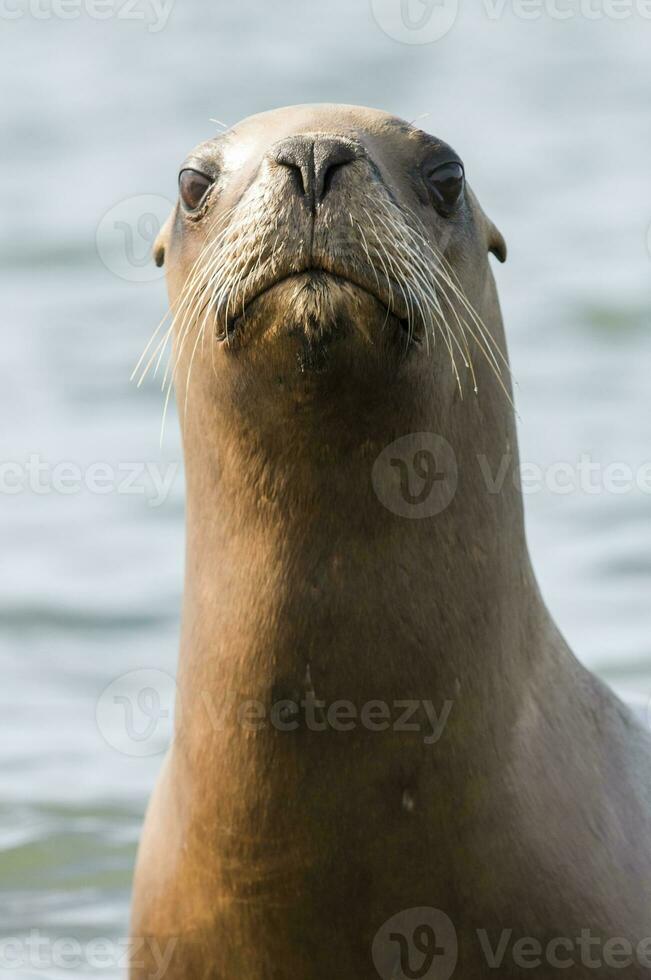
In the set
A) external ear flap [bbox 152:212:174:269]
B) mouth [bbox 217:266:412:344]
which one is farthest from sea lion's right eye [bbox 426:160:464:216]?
external ear flap [bbox 152:212:174:269]

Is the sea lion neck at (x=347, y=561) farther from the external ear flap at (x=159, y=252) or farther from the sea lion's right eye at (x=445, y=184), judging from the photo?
the external ear flap at (x=159, y=252)

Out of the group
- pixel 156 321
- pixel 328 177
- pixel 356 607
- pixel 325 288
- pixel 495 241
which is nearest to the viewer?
pixel 325 288

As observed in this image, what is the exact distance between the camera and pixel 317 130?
5.50 metres

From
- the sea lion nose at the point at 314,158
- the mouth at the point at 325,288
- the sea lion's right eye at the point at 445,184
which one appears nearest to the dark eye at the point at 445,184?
the sea lion's right eye at the point at 445,184

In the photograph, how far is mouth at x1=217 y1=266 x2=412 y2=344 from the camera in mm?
5184

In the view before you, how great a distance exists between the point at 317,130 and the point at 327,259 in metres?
0.50

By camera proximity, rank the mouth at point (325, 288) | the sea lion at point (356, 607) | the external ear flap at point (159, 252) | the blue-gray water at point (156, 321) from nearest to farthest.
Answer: the mouth at point (325, 288) < the sea lion at point (356, 607) < the external ear flap at point (159, 252) < the blue-gray water at point (156, 321)

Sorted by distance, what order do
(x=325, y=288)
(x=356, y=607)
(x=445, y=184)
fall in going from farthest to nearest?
(x=445, y=184)
(x=356, y=607)
(x=325, y=288)

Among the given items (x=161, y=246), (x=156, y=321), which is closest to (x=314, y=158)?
(x=161, y=246)

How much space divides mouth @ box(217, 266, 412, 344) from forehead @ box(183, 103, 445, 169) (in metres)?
0.47

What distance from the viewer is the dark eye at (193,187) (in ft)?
19.1

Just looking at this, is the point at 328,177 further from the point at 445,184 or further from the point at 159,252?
the point at 159,252

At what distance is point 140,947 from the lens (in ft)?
20.0

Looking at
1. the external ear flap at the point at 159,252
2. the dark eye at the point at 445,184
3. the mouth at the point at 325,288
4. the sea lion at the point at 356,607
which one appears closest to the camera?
the mouth at the point at 325,288
